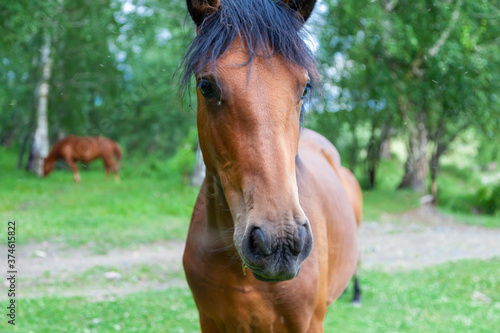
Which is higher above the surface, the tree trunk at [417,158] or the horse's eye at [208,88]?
the horse's eye at [208,88]

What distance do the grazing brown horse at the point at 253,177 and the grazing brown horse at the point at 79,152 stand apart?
15.0 meters

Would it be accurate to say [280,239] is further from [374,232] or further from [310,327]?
[374,232]

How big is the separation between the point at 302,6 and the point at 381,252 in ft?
24.9

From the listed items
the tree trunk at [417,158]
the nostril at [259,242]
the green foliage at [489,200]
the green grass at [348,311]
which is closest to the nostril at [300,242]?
the nostril at [259,242]

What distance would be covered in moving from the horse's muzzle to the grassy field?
3614 millimetres

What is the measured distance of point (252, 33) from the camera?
1.96m

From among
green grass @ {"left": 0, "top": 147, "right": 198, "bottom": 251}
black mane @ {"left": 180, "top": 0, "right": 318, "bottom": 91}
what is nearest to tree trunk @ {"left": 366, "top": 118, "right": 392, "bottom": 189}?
green grass @ {"left": 0, "top": 147, "right": 198, "bottom": 251}

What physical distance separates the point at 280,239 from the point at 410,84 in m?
11.2

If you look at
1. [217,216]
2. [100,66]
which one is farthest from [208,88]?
[100,66]

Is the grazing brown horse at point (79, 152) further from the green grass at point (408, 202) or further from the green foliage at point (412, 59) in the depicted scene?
the green grass at point (408, 202)

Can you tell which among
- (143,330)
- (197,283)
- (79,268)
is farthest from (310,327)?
(79,268)

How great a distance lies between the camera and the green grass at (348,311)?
190 inches

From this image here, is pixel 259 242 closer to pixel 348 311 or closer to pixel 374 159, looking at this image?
pixel 348 311

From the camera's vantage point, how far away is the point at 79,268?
6.92 m
